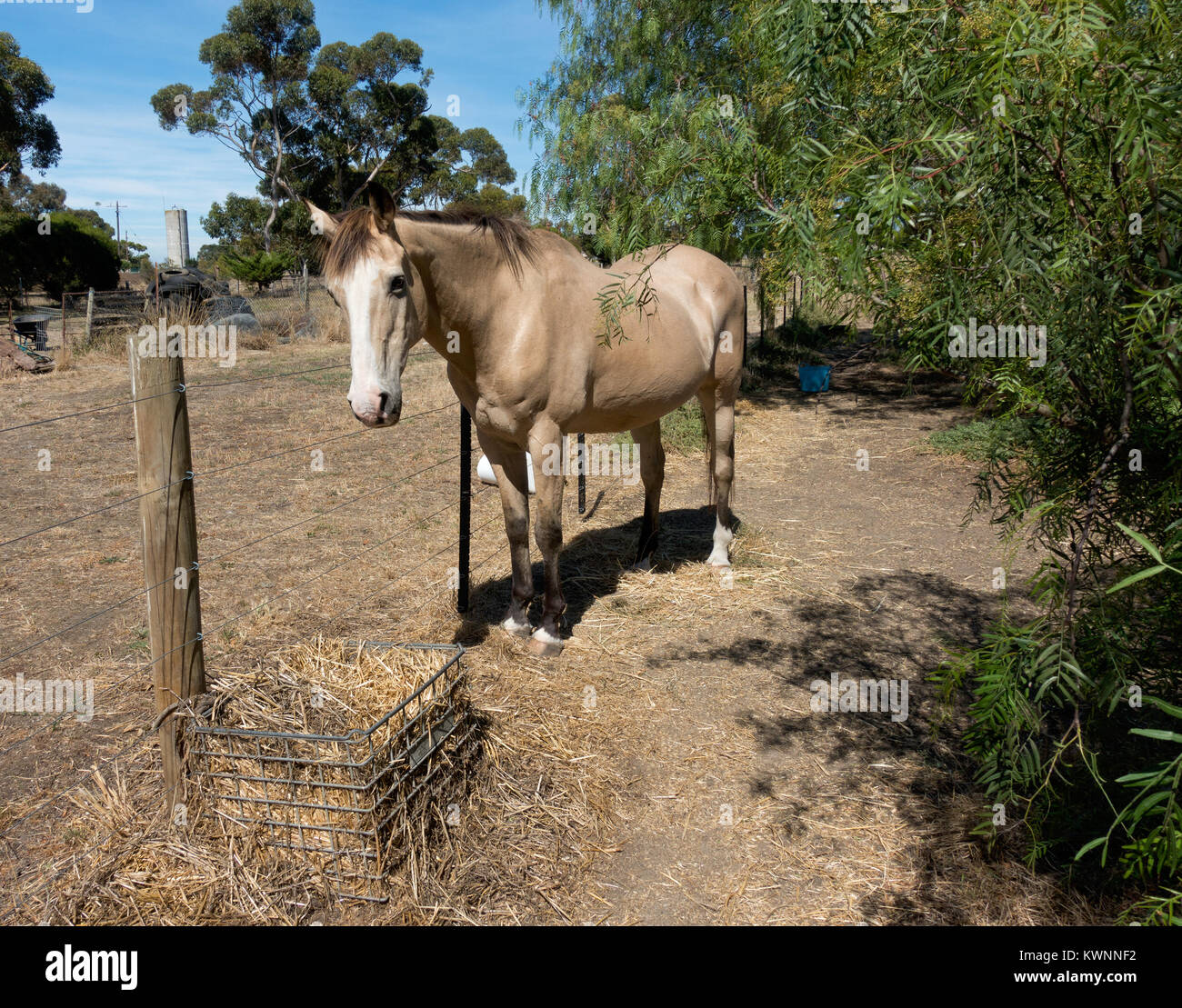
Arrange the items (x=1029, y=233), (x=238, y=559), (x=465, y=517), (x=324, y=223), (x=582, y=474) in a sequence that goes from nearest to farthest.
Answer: (x=1029, y=233) → (x=324, y=223) → (x=465, y=517) → (x=238, y=559) → (x=582, y=474)

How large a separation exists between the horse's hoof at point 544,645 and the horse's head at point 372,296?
1.86 m

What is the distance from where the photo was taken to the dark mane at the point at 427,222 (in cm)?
318

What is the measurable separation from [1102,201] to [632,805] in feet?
8.91

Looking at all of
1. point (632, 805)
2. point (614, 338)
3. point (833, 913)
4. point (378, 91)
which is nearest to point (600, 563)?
point (614, 338)

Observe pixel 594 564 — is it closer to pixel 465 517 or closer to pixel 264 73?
pixel 465 517

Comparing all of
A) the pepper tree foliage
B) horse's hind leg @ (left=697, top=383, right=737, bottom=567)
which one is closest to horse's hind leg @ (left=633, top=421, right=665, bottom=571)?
horse's hind leg @ (left=697, top=383, right=737, bottom=567)

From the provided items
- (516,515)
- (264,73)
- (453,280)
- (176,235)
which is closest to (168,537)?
(453,280)

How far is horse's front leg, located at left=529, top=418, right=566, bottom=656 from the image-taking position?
13.9 ft

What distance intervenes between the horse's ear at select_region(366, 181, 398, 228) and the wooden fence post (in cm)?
106

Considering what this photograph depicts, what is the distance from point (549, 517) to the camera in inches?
176

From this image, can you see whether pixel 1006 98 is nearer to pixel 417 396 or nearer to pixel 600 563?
pixel 600 563

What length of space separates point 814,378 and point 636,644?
9.39 meters

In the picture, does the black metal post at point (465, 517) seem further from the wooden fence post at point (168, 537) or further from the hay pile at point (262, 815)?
the wooden fence post at point (168, 537)

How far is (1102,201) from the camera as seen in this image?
1843 mm
